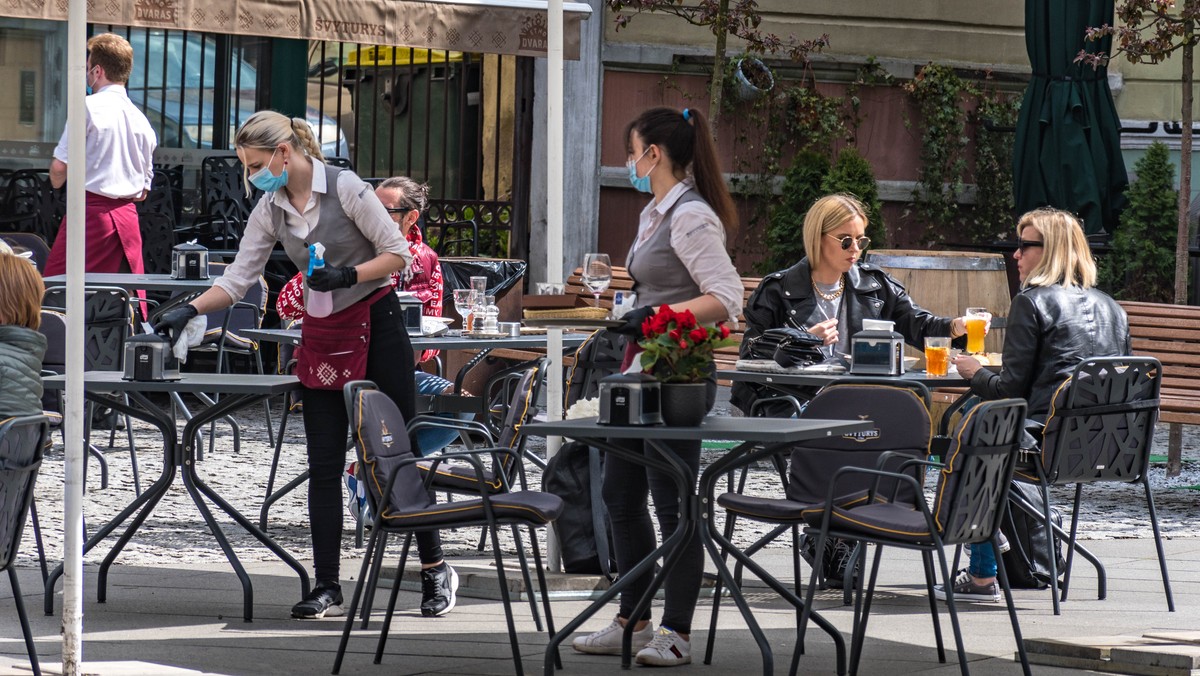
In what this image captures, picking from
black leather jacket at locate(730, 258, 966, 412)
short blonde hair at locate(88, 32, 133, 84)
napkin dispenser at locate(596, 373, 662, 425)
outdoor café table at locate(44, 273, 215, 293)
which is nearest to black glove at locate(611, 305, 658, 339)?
napkin dispenser at locate(596, 373, 662, 425)

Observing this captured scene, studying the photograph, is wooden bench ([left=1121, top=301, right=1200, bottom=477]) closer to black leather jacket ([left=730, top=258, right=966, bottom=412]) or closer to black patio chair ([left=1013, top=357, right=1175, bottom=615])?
black leather jacket ([left=730, top=258, right=966, bottom=412])

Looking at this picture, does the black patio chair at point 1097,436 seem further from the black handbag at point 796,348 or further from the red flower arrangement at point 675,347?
the red flower arrangement at point 675,347

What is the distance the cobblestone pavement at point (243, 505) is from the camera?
750 centimetres

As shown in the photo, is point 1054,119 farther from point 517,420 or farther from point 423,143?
point 517,420

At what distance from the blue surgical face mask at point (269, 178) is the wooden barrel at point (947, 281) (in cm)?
464

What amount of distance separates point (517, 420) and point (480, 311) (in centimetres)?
135

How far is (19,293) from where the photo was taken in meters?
5.94

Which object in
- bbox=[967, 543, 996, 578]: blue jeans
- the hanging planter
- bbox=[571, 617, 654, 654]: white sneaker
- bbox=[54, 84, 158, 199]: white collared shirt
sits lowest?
bbox=[571, 617, 654, 654]: white sneaker

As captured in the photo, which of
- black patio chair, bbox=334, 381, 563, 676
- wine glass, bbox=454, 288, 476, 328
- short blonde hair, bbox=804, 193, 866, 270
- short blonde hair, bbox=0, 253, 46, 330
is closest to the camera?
black patio chair, bbox=334, 381, 563, 676

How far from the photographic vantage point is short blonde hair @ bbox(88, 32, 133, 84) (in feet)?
32.4

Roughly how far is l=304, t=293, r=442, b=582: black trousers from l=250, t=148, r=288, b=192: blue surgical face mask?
53cm

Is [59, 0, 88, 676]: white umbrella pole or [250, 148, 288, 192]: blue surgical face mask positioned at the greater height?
[250, 148, 288, 192]: blue surgical face mask

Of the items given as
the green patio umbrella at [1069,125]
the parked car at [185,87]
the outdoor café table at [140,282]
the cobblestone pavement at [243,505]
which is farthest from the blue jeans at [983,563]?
the parked car at [185,87]

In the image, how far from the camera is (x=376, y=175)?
13.9m
